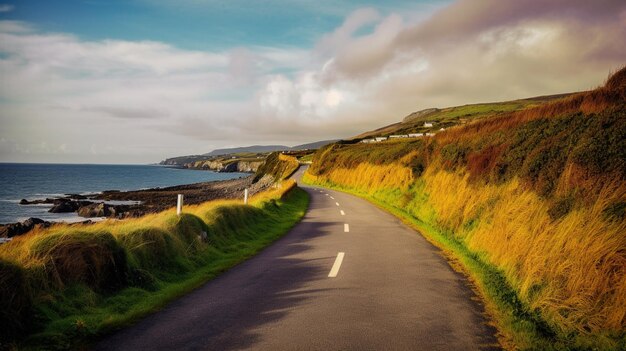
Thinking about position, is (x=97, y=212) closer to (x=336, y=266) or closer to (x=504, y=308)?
(x=336, y=266)

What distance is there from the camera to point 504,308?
625cm

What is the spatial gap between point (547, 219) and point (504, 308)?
2635 millimetres

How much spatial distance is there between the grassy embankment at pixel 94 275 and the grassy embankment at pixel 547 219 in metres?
5.71

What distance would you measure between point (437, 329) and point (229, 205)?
10.7 metres

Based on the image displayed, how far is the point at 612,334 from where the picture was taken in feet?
16.0

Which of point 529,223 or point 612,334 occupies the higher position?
point 529,223

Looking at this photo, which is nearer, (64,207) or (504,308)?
(504,308)

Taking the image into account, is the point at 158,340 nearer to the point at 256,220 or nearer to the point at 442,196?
the point at 256,220

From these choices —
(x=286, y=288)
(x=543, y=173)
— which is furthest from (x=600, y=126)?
(x=286, y=288)

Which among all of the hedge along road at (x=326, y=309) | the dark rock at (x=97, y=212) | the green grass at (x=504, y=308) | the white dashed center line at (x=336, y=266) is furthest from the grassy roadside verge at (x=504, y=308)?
the dark rock at (x=97, y=212)

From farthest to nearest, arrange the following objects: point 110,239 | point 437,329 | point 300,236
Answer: point 300,236
point 110,239
point 437,329

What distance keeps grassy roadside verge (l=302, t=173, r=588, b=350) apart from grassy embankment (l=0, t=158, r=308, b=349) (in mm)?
5405

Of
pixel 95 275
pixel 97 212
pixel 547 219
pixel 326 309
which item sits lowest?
pixel 97 212

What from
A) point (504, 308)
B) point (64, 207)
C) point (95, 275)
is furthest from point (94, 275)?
point (64, 207)
